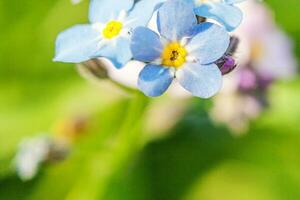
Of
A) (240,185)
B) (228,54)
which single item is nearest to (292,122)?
(240,185)

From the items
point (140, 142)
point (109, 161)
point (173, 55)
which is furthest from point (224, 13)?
point (140, 142)

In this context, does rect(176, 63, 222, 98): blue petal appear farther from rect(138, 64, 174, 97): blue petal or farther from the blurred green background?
the blurred green background

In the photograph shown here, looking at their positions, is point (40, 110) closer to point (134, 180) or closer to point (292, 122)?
point (134, 180)

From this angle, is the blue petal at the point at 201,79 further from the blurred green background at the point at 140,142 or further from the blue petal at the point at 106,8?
the blurred green background at the point at 140,142

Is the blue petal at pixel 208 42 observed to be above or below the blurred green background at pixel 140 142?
above

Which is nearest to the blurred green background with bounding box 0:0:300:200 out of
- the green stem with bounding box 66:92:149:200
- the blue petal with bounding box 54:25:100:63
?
the green stem with bounding box 66:92:149:200

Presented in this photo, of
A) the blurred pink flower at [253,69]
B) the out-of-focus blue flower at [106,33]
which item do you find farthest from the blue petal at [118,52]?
the blurred pink flower at [253,69]

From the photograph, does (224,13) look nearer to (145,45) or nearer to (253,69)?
(145,45)
